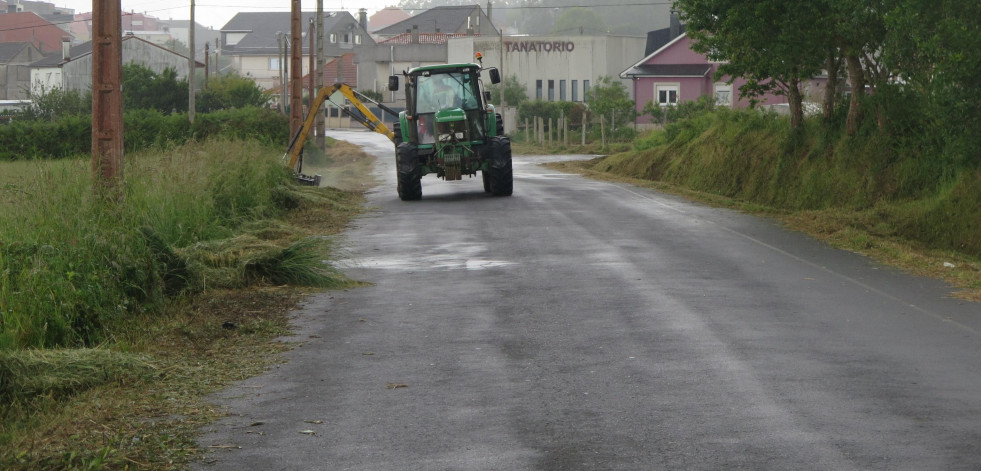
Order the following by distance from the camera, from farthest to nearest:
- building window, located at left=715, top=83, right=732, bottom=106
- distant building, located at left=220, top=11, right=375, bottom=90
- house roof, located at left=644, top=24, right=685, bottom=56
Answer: distant building, located at left=220, top=11, right=375, bottom=90 → house roof, located at left=644, top=24, right=685, bottom=56 → building window, located at left=715, top=83, right=732, bottom=106

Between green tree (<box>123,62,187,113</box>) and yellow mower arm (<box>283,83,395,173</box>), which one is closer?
yellow mower arm (<box>283,83,395,173</box>)

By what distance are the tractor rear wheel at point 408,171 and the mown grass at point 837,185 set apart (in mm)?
6517

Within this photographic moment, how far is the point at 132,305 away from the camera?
38.9 ft

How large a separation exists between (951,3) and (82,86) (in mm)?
85251

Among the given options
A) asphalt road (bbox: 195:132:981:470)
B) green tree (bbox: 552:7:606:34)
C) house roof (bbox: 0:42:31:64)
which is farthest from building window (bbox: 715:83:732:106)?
green tree (bbox: 552:7:606:34)

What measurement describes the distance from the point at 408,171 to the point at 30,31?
11646 centimetres

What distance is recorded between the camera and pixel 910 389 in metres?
8.63

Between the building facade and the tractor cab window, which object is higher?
the building facade

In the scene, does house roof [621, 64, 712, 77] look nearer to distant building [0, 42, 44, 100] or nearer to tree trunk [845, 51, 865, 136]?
tree trunk [845, 51, 865, 136]

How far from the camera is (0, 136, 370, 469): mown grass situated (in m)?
7.64

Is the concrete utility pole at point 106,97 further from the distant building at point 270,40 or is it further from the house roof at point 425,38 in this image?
the distant building at point 270,40

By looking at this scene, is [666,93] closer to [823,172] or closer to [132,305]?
[823,172]

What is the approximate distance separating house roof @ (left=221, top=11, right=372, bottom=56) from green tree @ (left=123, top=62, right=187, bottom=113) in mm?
54088

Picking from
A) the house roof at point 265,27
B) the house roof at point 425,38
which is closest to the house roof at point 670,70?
the house roof at point 425,38
